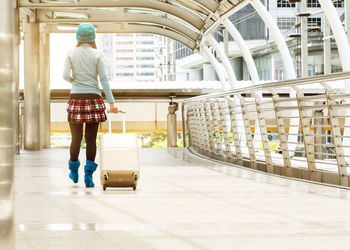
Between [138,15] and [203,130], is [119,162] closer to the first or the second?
[203,130]

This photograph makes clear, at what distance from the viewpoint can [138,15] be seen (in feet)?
59.0

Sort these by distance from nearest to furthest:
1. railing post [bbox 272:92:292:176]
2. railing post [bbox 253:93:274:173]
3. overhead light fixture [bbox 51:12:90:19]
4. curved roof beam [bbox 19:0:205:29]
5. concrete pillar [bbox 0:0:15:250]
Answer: concrete pillar [bbox 0:0:15:250], railing post [bbox 272:92:292:176], railing post [bbox 253:93:274:173], curved roof beam [bbox 19:0:205:29], overhead light fixture [bbox 51:12:90:19]

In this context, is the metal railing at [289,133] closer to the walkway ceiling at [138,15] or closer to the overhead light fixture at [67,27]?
the walkway ceiling at [138,15]

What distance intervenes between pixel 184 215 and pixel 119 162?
1903 millimetres

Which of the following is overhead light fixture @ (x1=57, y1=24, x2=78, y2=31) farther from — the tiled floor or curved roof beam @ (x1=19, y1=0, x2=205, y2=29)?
the tiled floor

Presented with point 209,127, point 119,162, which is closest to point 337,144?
point 119,162

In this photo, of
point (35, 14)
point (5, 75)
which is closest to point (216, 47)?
point (35, 14)

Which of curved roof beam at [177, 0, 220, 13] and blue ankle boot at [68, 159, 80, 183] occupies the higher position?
curved roof beam at [177, 0, 220, 13]

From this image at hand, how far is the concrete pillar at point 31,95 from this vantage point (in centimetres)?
1698

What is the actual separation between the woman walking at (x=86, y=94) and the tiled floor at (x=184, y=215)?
0.43m

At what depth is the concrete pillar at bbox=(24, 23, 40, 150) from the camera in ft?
55.7

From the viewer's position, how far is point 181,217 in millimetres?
4566

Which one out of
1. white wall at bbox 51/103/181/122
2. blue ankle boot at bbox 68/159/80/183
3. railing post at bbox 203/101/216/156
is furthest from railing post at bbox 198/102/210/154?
white wall at bbox 51/103/181/122

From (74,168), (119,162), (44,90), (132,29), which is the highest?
(132,29)
